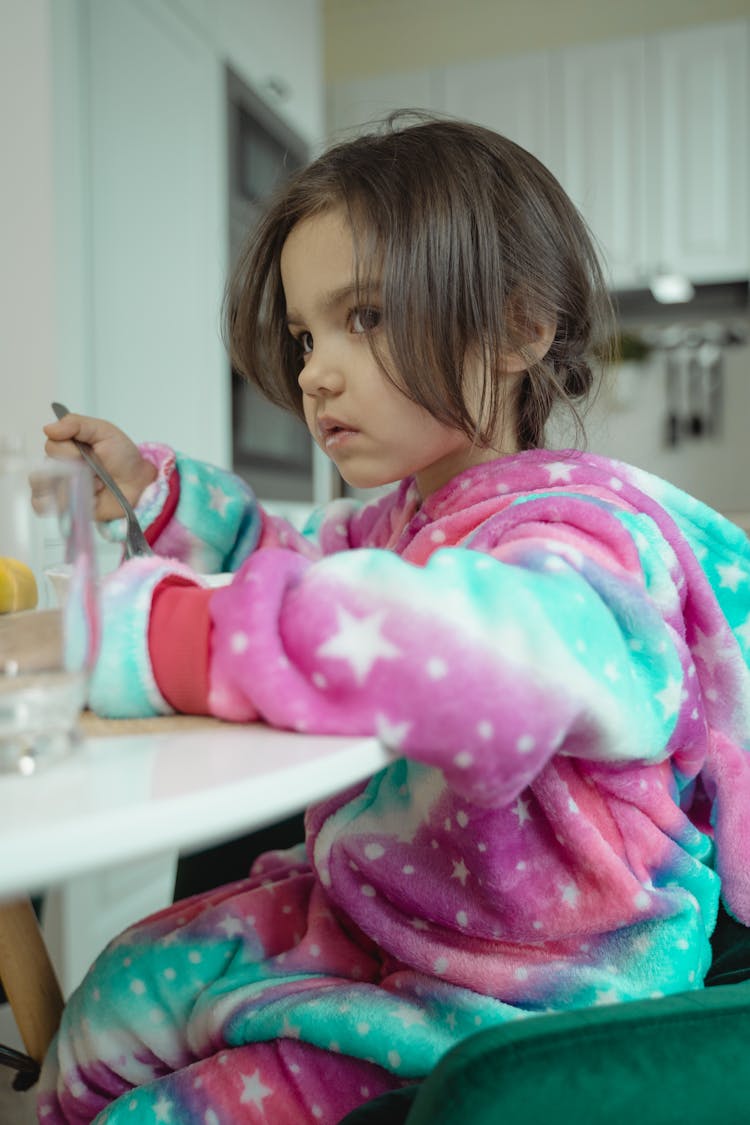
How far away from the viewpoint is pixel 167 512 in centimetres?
106

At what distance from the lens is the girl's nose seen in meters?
0.82

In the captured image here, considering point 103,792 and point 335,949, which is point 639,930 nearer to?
point 335,949

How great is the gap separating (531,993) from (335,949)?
17cm

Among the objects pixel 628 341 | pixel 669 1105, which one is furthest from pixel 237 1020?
pixel 628 341

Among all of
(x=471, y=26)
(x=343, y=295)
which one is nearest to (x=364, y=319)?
(x=343, y=295)

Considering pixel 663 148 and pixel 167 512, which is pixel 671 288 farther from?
pixel 167 512

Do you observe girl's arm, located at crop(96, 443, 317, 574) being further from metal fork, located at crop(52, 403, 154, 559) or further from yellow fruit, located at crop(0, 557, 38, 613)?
yellow fruit, located at crop(0, 557, 38, 613)

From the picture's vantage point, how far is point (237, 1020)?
0.71m

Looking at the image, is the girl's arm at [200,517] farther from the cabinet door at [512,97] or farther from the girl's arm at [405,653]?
the cabinet door at [512,97]

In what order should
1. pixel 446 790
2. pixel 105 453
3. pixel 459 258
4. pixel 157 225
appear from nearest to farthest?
1. pixel 446 790
2. pixel 459 258
3. pixel 105 453
4. pixel 157 225

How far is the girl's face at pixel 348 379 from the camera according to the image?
811 millimetres

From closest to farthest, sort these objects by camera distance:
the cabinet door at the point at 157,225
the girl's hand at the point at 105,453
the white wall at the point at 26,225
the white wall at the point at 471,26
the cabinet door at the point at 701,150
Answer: the girl's hand at the point at 105,453 < the white wall at the point at 26,225 < the cabinet door at the point at 157,225 < the cabinet door at the point at 701,150 < the white wall at the point at 471,26

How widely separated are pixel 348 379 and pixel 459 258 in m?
0.13

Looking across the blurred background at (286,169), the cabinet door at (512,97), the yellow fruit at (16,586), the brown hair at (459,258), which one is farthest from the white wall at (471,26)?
the yellow fruit at (16,586)
